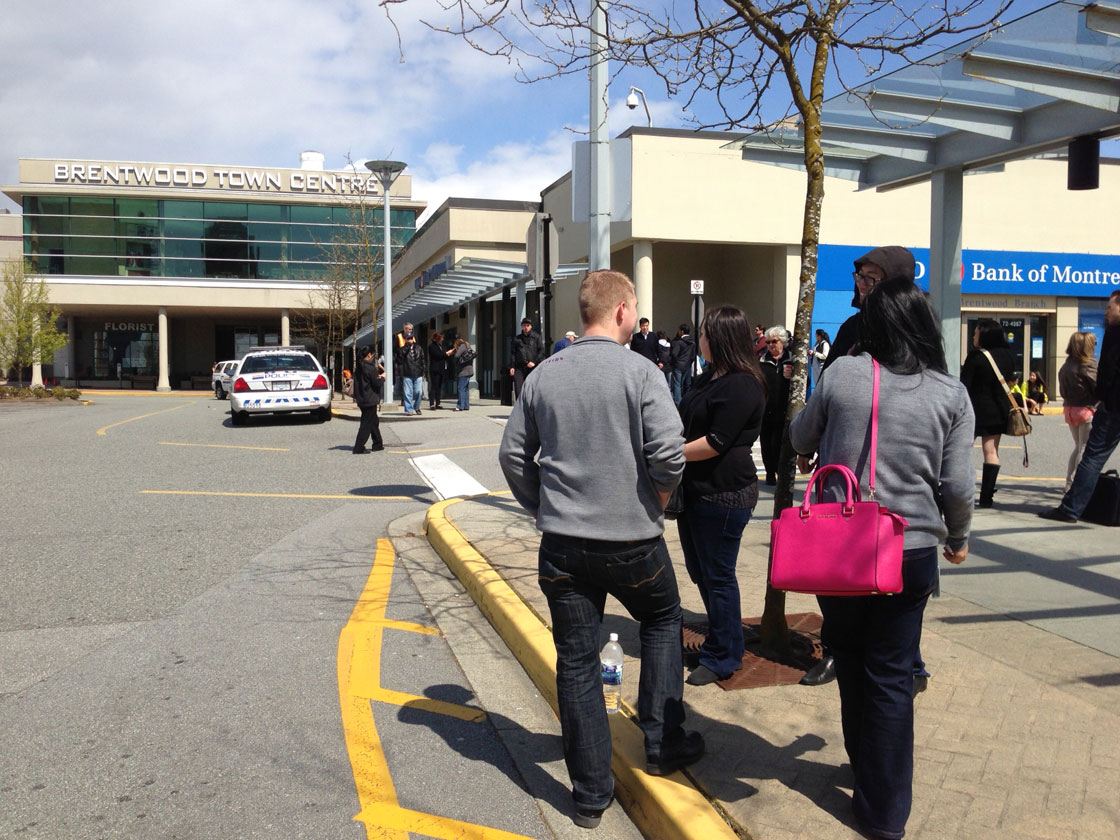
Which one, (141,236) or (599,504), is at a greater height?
(141,236)

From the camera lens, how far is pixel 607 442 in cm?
329

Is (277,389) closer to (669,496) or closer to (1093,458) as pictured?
(1093,458)

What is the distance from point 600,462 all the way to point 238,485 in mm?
9292

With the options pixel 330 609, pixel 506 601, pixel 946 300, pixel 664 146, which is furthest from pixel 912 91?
pixel 664 146

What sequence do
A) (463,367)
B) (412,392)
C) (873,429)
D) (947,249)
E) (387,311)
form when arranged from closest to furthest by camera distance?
(873,429) → (947,249) → (412,392) → (463,367) → (387,311)

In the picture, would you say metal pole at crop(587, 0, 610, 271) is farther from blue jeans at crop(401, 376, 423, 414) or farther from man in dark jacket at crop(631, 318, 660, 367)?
blue jeans at crop(401, 376, 423, 414)

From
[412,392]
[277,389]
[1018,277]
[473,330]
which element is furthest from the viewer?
[473,330]

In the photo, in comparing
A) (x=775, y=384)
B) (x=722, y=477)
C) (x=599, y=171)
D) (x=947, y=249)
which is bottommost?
(x=722, y=477)

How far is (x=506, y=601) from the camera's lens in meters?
5.89

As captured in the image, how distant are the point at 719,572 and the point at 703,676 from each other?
20.4 inches

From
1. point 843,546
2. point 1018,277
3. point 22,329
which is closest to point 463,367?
point 1018,277

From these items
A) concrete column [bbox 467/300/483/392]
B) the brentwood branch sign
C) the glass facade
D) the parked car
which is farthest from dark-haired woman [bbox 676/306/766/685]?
the brentwood branch sign

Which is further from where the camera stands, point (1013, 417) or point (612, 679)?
point (1013, 417)

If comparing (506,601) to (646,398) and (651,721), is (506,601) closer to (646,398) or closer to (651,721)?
(651,721)
